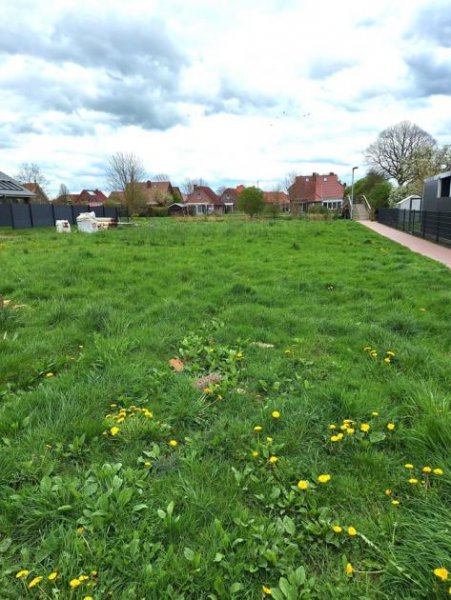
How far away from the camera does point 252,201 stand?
39.6m

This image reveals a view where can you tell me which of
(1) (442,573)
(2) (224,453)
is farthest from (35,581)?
(1) (442,573)

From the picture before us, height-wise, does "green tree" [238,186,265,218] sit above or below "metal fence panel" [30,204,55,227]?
above

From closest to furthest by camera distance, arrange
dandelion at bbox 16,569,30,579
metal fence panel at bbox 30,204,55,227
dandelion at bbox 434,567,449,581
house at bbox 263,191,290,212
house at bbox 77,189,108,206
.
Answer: dandelion at bbox 434,567,449,581 < dandelion at bbox 16,569,30,579 < metal fence panel at bbox 30,204,55,227 < house at bbox 263,191,290,212 < house at bbox 77,189,108,206

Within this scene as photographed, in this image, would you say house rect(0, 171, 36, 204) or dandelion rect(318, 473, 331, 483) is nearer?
dandelion rect(318, 473, 331, 483)

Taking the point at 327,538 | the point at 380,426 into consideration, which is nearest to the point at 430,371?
the point at 380,426

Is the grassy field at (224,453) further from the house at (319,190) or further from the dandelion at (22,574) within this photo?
the house at (319,190)

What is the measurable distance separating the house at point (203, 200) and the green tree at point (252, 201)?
121 ft

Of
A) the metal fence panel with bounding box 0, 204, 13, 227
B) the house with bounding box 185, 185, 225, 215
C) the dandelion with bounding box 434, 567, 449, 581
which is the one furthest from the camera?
the house with bounding box 185, 185, 225, 215

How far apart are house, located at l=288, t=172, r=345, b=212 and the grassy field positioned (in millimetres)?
58000

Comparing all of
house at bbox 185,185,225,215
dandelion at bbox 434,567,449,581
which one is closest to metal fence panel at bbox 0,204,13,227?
dandelion at bbox 434,567,449,581

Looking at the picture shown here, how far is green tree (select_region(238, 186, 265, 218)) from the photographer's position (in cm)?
3950

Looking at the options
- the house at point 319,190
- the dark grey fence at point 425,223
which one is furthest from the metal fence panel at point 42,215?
the house at point 319,190

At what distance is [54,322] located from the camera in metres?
5.04

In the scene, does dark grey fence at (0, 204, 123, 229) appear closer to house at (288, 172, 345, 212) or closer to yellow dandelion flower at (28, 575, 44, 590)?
yellow dandelion flower at (28, 575, 44, 590)
